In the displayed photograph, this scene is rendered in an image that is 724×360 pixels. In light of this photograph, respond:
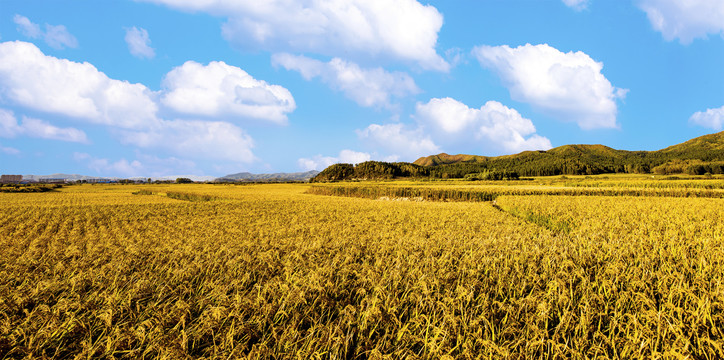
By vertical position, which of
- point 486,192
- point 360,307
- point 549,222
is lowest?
point 549,222

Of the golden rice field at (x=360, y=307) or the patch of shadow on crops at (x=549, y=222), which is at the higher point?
the golden rice field at (x=360, y=307)

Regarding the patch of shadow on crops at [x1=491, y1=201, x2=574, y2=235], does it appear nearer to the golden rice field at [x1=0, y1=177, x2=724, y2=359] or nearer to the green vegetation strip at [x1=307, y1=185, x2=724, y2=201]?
the golden rice field at [x1=0, y1=177, x2=724, y2=359]

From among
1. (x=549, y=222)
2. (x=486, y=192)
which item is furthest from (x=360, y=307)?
(x=486, y=192)

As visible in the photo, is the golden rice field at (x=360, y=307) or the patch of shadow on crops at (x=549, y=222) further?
the patch of shadow on crops at (x=549, y=222)

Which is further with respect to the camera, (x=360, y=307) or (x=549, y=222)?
(x=549, y=222)

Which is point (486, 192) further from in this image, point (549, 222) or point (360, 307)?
point (360, 307)

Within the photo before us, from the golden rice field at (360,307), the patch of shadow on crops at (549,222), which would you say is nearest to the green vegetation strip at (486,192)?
the patch of shadow on crops at (549,222)

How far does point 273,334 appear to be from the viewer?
8.75ft

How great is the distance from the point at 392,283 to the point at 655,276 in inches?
154

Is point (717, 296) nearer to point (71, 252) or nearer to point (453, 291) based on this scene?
point (453, 291)

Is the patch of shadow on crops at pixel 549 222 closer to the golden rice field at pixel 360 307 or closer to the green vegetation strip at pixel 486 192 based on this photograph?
the golden rice field at pixel 360 307

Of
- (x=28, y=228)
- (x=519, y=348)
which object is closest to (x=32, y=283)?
(x=519, y=348)

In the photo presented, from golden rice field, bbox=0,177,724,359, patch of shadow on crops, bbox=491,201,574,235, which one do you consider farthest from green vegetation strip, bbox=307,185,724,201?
golden rice field, bbox=0,177,724,359

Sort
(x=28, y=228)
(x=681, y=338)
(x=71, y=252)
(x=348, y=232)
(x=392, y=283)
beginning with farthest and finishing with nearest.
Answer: (x=28, y=228)
(x=348, y=232)
(x=71, y=252)
(x=392, y=283)
(x=681, y=338)
